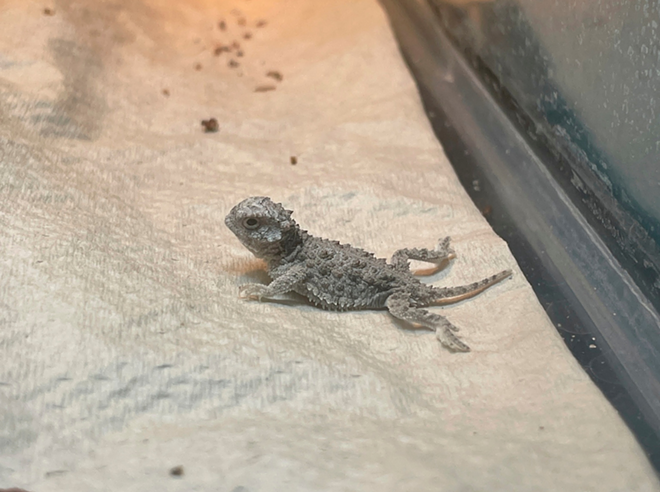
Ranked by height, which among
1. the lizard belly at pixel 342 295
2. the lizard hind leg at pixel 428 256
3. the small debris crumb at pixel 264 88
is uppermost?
the lizard hind leg at pixel 428 256

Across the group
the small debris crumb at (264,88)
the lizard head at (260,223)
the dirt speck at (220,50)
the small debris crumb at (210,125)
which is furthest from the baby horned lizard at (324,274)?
the dirt speck at (220,50)

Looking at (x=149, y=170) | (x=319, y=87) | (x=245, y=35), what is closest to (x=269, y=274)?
(x=149, y=170)

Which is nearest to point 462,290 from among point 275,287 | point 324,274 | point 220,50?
point 324,274

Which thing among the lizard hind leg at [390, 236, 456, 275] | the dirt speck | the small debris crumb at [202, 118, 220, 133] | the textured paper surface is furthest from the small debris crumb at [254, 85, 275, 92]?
the lizard hind leg at [390, 236, 456, 275]

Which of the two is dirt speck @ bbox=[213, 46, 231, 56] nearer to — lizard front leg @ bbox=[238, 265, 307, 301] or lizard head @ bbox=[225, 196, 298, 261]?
lizard head @ bbox=[225, 196, 298, 261]

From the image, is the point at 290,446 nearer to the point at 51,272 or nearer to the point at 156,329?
the point at 156,329

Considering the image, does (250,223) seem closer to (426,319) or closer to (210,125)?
(426,319)

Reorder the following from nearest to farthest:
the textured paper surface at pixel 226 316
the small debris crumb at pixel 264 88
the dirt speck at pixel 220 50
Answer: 1. the textured paper surface at pixel 226 316
2. the small debris crumb at pixel 264 88
3. the dirt speck at pixel 220 50

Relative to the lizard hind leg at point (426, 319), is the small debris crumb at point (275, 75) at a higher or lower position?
lower

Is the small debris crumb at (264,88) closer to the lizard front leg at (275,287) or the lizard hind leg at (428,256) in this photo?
the lizard hind leg at (428,256)
